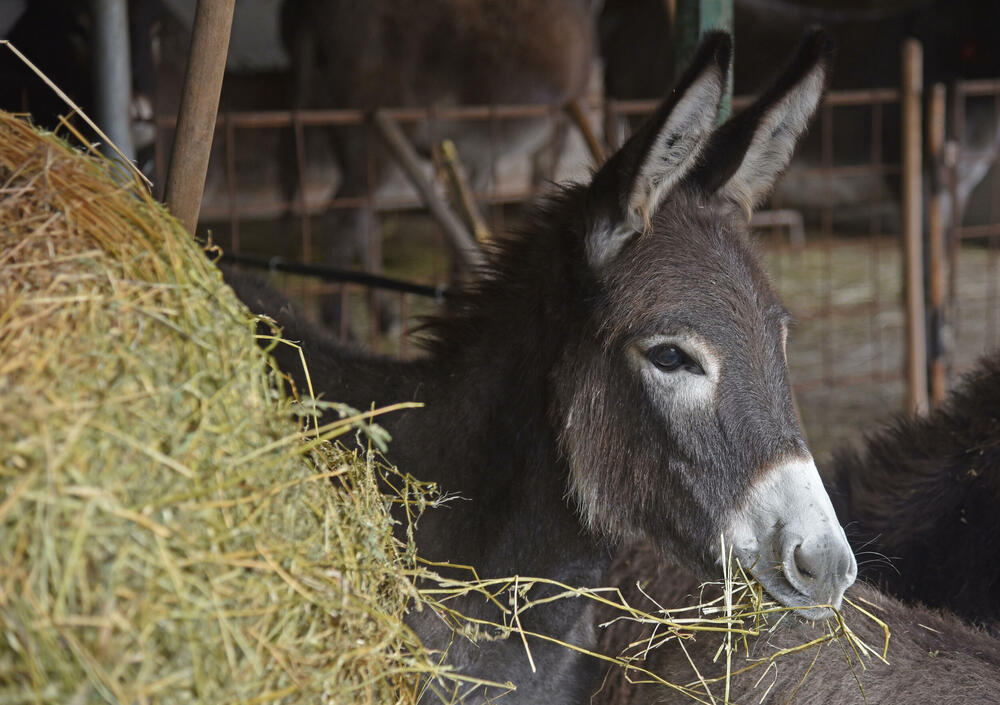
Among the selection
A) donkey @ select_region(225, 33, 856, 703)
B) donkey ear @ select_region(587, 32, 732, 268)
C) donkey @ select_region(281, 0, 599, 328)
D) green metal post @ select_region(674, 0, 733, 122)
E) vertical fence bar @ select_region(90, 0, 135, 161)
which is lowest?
donkey @ select_region(225, 33, 856, 703)

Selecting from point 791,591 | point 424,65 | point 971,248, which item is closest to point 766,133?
point 791,591

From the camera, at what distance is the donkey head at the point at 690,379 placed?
1748mm

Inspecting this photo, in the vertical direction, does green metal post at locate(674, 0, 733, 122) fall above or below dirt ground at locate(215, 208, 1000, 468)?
above

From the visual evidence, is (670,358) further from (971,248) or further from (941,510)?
(971,248)

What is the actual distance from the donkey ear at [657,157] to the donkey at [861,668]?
0.91 meters

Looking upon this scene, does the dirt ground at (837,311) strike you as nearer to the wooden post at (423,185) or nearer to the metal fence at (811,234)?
the metal fence at (811,234)

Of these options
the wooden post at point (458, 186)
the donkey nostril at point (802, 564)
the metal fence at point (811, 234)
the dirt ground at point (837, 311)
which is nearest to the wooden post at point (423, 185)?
the metal fence at point (811, 234)

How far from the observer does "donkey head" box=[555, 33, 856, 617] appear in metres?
1.75

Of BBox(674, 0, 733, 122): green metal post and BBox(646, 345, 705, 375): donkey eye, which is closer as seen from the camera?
BBox(646, 345, 705, 375): donkey eye

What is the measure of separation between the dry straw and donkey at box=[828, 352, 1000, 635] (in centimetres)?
157

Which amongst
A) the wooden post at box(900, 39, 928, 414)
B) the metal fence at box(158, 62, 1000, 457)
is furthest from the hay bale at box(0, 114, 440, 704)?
the wooden post at box(900, 39, 928, 414)

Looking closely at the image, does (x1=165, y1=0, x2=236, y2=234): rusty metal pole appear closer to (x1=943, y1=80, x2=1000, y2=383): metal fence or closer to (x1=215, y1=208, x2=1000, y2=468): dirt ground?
(x1=215, y1=208, x2=1000, y2=468): dirt ground

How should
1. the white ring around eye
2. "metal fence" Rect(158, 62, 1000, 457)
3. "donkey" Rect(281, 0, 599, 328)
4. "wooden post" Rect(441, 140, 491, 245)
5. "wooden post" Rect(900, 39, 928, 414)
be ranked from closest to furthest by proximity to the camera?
the white ring around eye < "wooden post" Rect(441, 140, 491, 245) < "metal fence" Rect(158, 62, 1000, 457) < "wooden post" Rect(900, 39, 928, 414) < "donkey" Rect(281, 0, 599, 328)

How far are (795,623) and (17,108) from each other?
116 inches
